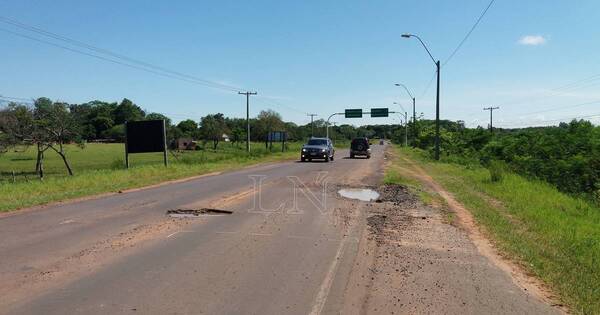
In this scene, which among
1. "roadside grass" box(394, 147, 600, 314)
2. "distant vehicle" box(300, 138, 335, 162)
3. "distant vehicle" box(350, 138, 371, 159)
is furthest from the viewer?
"distant vehicle" box(350, 138, 371, 159)

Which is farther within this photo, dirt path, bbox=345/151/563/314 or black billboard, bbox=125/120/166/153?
black billboard, bbox=125/120/166/153

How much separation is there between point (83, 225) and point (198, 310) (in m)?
6.51

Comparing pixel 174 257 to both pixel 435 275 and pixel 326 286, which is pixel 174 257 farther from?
pixel 435 275

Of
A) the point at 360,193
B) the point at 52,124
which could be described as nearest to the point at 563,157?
the point at 360,193

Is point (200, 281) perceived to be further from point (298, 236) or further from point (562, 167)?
point (562, 167)

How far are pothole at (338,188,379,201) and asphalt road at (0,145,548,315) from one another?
219 centimetres

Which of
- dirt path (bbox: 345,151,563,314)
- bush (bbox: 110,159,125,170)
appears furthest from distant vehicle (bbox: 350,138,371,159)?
dirt path (bbox: 345,151,563,314)

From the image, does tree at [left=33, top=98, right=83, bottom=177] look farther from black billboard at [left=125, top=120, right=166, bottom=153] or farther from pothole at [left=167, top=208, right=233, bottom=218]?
pothole at [left=167, top=208, right=233, bottom=218]

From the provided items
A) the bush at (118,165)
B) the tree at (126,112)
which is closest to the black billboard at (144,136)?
the bush at (118,165)

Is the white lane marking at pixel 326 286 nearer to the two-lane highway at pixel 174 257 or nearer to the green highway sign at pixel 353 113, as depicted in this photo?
the two-lane highway at pixel 174 257

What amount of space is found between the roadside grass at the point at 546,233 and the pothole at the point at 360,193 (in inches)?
110

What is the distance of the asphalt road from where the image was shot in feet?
19.2

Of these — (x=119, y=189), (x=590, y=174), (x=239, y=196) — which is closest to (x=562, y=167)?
(x=590, y=174)

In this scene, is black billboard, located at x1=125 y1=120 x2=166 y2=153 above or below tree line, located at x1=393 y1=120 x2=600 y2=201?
above
